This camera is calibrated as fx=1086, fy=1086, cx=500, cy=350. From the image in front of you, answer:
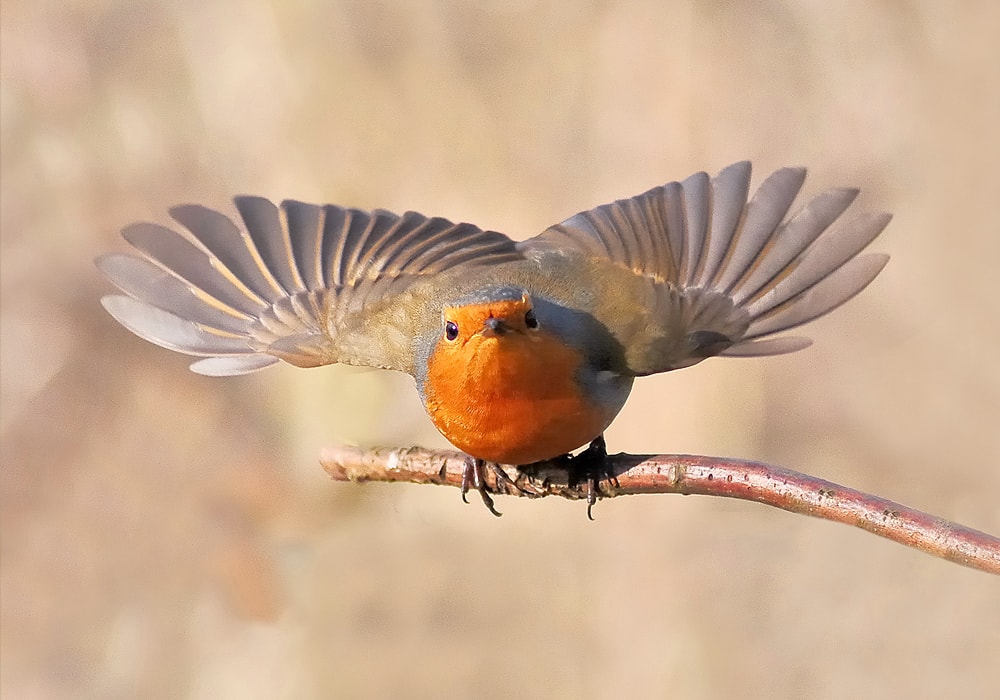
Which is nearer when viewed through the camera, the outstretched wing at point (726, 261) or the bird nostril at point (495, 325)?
the bird nostril at point (495, 325)

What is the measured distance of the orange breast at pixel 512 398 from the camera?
3.18 m

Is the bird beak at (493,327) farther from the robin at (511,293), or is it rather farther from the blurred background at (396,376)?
the blurred background at (396,376)

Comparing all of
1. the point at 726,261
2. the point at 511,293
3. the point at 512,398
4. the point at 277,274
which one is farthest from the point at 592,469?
the point at 277,274

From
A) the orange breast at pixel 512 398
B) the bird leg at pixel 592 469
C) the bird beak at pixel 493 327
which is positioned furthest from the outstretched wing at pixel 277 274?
the bird beak at pixel 493 327

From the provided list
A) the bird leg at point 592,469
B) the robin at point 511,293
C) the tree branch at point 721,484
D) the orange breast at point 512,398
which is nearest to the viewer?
the tree branch at point 721,484

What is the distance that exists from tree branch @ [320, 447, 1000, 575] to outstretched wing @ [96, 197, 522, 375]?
0.37m

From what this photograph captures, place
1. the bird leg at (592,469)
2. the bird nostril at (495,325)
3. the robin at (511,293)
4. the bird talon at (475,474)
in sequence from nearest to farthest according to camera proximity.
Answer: the bird nostril at (495,325) < the robin at (511,293) < the bird leg at (592,469) < the bird talon at (475,474)

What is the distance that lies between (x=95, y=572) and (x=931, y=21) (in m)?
5.95

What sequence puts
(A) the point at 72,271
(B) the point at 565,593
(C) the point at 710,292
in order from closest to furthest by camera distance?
(C) the point at 710,292, (A) the point at 72,271, (B) the point at 565,593

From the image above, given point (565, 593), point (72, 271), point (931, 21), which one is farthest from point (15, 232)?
point (931, 21)

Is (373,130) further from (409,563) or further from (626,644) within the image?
(626,644)

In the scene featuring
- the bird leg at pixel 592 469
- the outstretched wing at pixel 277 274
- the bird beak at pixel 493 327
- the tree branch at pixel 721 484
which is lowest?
the tree branch at pixel 721 484

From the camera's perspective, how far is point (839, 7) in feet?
20.6

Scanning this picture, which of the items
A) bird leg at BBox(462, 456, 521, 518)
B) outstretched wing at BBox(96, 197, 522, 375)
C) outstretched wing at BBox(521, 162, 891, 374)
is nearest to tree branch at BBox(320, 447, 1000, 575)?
bird leg at BBox(462, 456, 521, 518)
